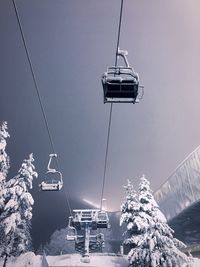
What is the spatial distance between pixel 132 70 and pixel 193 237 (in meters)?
39.4

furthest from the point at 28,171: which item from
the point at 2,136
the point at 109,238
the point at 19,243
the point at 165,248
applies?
the point at 109,238

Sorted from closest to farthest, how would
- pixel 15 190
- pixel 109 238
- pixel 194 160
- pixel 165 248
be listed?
pixel 165 248 → pixel 194 160 → pixel 15 190 → pixel 109 238

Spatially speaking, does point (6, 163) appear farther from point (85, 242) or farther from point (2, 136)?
point (85, 242)

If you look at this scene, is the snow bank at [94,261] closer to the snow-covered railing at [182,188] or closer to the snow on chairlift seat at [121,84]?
the snow-covered railing at [182,188]

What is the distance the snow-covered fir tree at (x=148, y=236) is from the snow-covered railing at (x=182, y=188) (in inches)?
163

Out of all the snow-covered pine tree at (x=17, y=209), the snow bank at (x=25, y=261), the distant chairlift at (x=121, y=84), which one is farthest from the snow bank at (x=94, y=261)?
the distant chairlift at (x=121, y=84)

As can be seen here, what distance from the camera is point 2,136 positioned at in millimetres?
30719

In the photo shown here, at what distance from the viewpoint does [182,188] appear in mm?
29125

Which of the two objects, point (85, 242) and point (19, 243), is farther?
point (85, 242)

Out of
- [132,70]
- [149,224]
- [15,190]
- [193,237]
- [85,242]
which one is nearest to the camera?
[132,70]

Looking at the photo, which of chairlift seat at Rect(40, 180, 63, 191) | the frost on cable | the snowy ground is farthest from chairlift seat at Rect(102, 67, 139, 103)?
the snowy ground

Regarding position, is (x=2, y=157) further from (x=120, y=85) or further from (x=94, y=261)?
(x=120, y=85)

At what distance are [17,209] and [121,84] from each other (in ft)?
89.2

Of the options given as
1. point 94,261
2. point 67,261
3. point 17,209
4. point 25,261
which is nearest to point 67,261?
point 67,261
